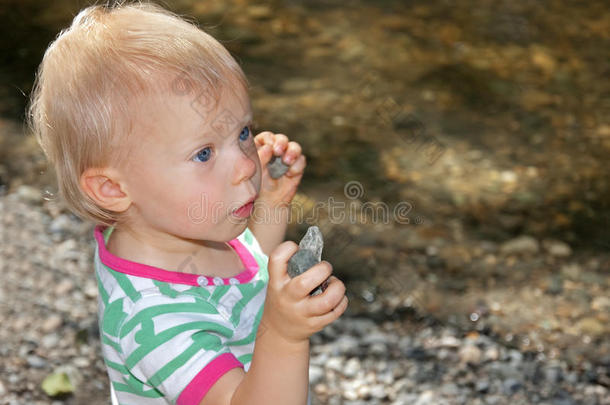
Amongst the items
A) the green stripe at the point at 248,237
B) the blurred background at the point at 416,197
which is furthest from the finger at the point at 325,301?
the blurred background at the point at 416,197

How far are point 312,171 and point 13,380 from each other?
1.68 metres

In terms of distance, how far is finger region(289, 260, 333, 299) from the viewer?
1476 mm

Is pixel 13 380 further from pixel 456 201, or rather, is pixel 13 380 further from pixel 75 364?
pixel 456 201

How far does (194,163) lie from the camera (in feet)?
5.38

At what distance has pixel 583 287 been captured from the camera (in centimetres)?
308

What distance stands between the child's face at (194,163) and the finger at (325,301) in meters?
0.30

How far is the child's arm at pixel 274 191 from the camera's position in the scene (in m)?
2.07

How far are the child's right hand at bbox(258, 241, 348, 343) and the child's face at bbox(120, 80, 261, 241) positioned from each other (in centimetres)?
22

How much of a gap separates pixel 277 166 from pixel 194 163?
480 millimetres

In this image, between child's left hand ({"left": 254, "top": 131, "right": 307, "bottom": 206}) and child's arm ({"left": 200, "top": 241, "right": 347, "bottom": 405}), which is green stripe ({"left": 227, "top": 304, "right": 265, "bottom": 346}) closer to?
child's arm ({"left": 200, "top": 241, "right": 347, "bottom": 405})

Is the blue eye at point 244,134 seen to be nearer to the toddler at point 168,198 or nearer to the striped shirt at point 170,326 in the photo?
the toddler at point 168,198

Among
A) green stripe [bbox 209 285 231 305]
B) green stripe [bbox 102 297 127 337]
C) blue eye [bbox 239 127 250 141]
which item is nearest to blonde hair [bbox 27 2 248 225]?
blue eye [bbox 239 127 250 141]

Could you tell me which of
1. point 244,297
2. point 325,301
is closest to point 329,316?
point 325,301

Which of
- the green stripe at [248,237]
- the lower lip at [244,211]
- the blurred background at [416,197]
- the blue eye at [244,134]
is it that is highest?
the blue eye at [244,134]
